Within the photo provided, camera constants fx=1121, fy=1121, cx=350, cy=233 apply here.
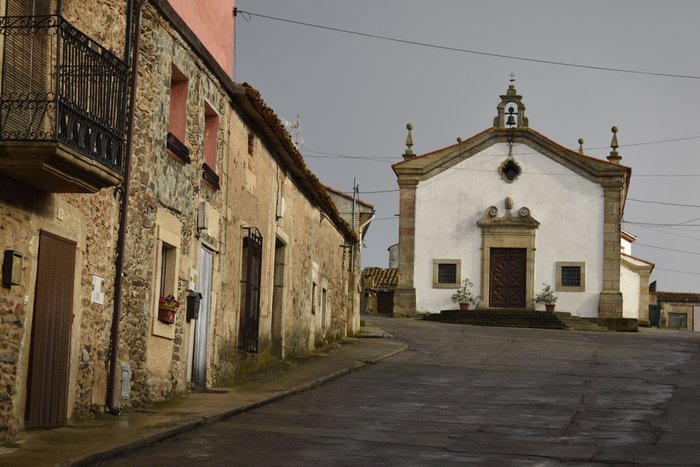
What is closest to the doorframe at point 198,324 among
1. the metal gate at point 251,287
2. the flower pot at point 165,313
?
the flower pot at point 165,313

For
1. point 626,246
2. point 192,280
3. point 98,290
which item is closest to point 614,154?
point 626,246

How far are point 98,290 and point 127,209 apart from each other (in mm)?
1021

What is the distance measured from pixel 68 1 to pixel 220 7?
7.10m

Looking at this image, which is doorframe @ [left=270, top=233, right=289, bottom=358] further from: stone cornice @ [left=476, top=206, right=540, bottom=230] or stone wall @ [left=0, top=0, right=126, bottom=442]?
stone cornice @ [left=476, top=206, right=540, bottom=230]

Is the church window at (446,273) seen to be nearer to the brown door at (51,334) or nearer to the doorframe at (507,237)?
the doorframe at (507,237)

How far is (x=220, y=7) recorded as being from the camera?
57.6 feet

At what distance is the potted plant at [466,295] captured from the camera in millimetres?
44719

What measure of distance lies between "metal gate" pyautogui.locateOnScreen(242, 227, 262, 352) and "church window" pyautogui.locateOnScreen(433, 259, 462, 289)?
27082mm

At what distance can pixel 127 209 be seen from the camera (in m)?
12.2

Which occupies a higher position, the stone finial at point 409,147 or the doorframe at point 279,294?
the stone finial at point 409,147

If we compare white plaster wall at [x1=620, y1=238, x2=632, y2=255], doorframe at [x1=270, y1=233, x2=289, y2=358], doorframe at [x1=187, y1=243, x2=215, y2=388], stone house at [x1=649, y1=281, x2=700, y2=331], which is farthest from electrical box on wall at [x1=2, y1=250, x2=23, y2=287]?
stone house at [x1=649, y1=281, x2=700, y2=331]

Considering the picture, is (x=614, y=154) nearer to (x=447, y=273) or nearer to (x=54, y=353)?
(x=447, y=273)

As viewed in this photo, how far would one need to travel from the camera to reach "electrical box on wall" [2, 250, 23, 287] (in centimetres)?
946

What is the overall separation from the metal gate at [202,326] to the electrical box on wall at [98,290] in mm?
3254
